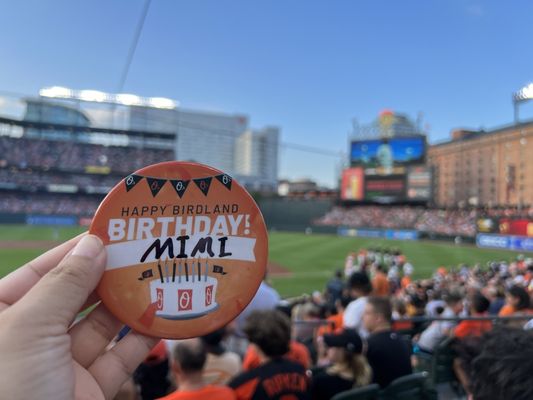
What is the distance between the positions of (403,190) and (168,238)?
46.1 m

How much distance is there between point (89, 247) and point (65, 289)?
8.1 inches

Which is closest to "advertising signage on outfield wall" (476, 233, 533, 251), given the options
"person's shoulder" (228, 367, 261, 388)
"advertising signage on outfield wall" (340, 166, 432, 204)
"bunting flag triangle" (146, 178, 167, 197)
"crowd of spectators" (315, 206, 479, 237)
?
"crowd of spectators" (315, 206, 479, 237)

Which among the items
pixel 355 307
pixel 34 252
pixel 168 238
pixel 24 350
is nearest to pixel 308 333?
pixel 355 307

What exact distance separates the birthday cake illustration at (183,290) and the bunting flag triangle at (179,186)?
11.7 inches

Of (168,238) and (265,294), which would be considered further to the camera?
(265,294)

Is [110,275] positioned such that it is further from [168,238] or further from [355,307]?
[355,307]

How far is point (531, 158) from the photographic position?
62.5m

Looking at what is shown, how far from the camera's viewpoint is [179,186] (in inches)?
65.9

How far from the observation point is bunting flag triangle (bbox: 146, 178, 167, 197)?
1.65 m

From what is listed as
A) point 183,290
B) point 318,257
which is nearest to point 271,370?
point 183,290

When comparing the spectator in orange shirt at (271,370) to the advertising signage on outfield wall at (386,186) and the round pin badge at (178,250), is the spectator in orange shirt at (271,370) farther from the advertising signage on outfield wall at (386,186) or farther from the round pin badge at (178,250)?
the advertising signage on outfield wall at (386,186)

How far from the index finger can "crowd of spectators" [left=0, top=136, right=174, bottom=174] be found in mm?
55463

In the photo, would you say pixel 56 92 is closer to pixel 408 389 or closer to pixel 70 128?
pixel 70 128

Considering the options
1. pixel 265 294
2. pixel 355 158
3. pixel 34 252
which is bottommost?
pixel 34 252
